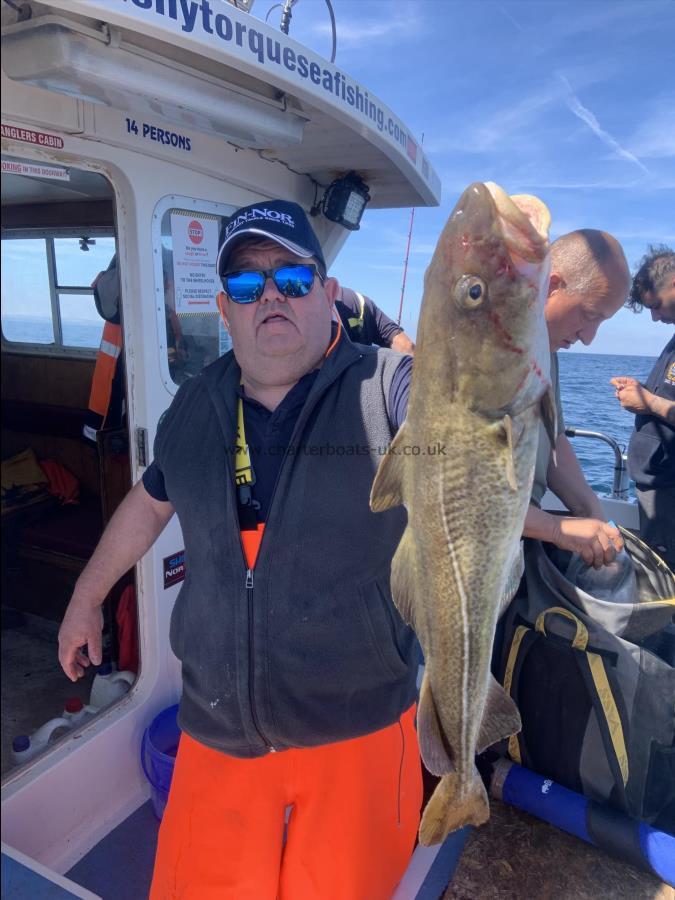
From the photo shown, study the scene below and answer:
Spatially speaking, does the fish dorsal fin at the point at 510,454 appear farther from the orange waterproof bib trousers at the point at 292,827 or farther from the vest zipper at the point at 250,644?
the orange waterproof bib trousers at the point at 292,827

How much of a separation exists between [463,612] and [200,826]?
4.61ft

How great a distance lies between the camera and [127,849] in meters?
3.17

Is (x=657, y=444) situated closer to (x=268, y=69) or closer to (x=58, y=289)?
(x=268, y=69)

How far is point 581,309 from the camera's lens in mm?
2660

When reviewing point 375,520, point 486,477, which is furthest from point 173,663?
point 486,477

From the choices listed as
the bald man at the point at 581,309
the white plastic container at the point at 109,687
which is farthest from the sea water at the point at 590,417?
the bald man at the point at 581,309

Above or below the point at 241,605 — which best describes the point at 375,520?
above

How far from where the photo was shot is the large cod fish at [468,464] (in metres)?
1.43

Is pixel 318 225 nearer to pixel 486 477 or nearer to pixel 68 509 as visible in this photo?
pixel 68 509

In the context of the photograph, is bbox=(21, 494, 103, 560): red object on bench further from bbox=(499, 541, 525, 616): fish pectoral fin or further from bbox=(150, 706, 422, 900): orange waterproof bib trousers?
bbox=(499, 541, 525, 616): fish pectoral fin

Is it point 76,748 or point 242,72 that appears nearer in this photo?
point 242,72

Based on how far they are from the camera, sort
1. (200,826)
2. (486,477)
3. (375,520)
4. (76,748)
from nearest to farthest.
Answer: (486,477), (375,520), (200,826), (76,748)

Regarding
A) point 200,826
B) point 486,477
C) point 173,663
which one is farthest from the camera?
point 173,663

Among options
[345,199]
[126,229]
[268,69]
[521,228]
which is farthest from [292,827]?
[345,199]
